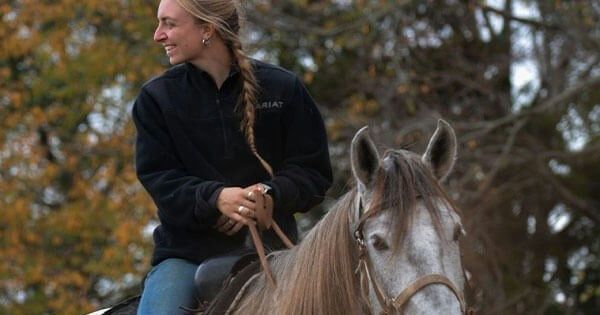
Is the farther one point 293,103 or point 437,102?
point 437,102

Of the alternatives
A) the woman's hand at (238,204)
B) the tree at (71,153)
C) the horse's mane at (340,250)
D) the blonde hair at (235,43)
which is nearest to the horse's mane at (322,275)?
the horse's mane at (340,250)

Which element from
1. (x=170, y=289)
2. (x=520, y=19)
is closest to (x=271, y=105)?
(x=170, y=289)

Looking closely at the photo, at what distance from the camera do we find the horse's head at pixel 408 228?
4281 mm

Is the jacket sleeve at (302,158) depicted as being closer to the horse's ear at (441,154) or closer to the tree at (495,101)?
the horse's ear at (441,154)

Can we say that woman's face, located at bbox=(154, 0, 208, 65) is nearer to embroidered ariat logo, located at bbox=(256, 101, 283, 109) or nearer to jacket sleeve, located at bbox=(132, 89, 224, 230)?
jacket sleeve, located at bbox=(132, 89, 224, 230)

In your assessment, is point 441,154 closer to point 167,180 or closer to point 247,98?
point 247,98

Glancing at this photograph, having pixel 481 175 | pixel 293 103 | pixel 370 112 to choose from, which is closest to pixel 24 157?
pixel 370 112

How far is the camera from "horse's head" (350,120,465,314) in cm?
428

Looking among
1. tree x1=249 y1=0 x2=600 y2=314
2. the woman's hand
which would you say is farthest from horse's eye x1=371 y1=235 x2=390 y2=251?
tree x1=249 y1=0 x2=600 y2=314

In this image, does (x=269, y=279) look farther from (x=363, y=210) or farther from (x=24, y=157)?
(x=24, y=157)

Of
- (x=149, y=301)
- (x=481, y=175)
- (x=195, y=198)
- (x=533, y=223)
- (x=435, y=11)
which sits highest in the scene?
(x=195, y=198)

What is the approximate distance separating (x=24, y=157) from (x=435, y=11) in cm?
724

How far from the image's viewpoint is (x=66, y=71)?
19.5 m

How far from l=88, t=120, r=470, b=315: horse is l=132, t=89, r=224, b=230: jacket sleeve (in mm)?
464
